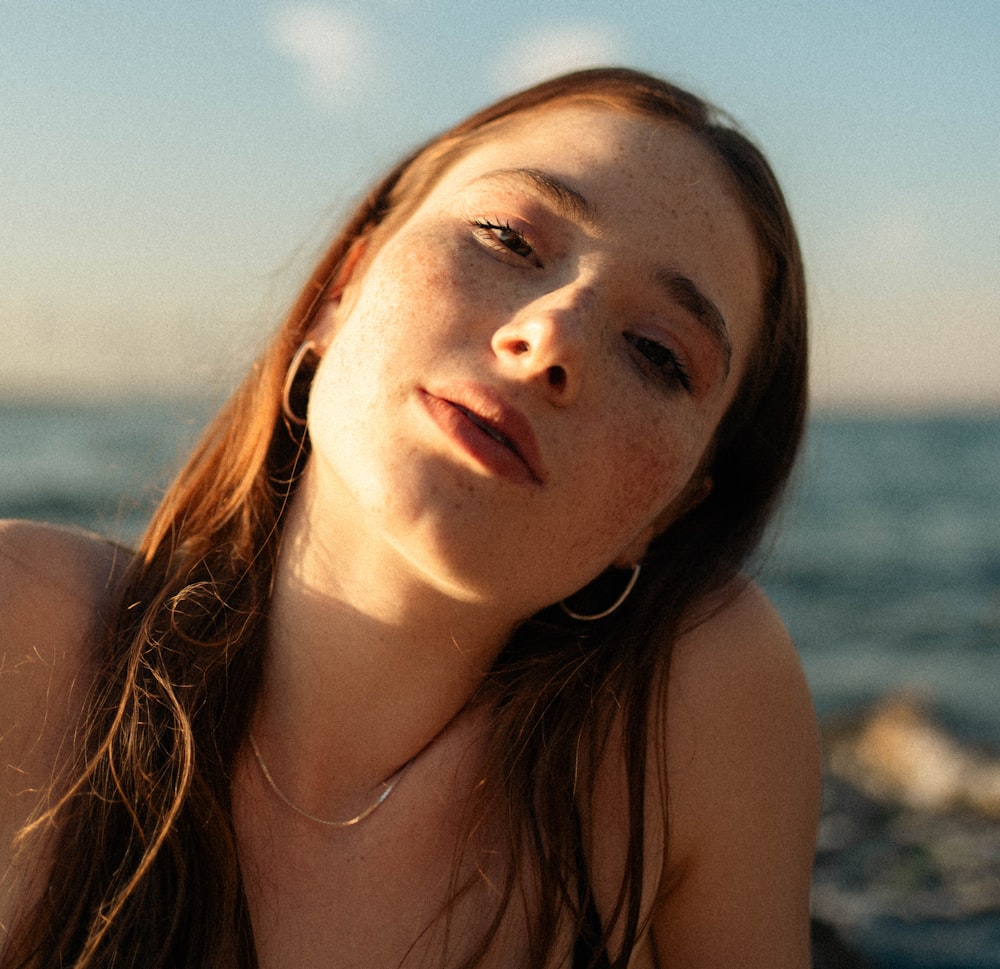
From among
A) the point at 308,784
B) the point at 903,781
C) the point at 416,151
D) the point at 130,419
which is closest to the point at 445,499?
the point at 308,784

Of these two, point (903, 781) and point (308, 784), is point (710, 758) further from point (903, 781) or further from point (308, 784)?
point (903, 781)

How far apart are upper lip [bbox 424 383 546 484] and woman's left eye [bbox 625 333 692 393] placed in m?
0.35

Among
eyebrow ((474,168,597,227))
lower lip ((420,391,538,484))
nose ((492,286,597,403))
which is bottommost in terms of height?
lower lip ((420,391,538,484))

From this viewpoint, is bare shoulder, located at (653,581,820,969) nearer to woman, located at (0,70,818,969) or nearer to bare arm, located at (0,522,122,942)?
woman, located at (0,70,818,969)

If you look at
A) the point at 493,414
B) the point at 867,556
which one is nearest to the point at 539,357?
the point at 493,414

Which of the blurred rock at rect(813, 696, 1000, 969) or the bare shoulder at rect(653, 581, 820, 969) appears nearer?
the bare shoulder at rect(653, 581, 820, 969)

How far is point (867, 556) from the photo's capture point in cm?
1456

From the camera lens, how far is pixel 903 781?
5566mm

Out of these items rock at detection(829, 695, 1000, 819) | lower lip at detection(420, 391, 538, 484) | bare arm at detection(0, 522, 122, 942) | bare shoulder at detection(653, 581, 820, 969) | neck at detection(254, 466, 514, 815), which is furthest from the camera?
rock at detection(829, 695, 1000, 819)

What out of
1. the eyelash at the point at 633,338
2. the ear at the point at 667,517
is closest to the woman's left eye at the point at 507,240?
the eyelash at the point at 633,338

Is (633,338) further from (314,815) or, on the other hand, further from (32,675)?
(32,675)

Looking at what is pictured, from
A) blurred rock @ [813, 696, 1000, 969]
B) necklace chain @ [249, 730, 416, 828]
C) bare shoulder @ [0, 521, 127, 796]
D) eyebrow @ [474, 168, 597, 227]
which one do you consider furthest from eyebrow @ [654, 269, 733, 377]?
blurred rock @ [813, 696, 1000, 969]

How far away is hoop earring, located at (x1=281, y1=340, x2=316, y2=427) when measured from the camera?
248 centimetres

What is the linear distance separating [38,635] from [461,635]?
34.2 inches
